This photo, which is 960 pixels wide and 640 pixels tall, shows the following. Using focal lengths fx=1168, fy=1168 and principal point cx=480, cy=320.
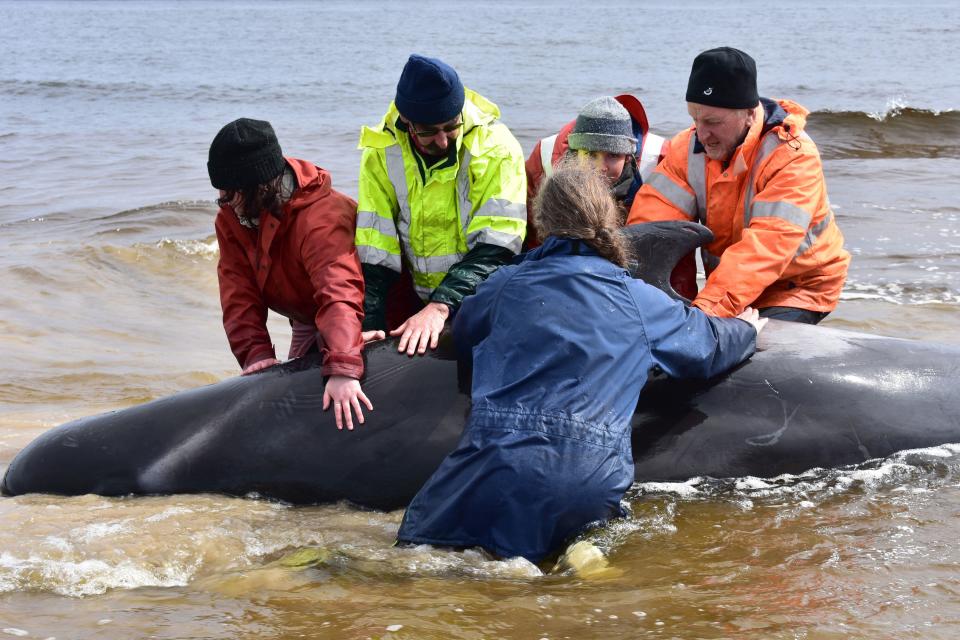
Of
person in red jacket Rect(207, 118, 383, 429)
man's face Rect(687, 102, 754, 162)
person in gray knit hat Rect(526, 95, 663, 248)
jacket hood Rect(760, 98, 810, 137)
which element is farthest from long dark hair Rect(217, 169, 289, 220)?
jacket hood Rect(760, 98, 810, 137)

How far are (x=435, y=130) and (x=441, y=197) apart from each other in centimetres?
43

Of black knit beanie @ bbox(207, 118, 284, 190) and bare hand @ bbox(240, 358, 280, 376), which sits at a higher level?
black knit beanie @ bbox(207, 118, 284, 190)

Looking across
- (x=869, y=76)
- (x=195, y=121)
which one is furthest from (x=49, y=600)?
(x=869, y=76)

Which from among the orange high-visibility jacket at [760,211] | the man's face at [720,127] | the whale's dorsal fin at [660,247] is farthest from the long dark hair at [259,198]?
the man's face at [720,127]

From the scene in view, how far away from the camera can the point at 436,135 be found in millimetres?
6430

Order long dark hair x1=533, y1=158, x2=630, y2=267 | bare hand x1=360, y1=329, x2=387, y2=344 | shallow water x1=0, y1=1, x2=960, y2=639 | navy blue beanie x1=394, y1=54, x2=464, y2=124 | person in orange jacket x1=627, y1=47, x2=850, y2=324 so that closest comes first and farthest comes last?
1. shallow water x1=0, y1=1, x2=960, y2=639
2. long dark hair x1=533, y1=158, x2=630, y2=267
3. navy blue beanie x1=394, y1=54, x2=464, y2=124
4. person in orange jacket x1=627, y1=47, x2=850, y2=324
5. bare hand x1=360, y1=329, x2=387, y2=344

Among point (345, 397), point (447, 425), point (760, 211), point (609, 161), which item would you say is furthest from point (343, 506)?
point (760, 211)

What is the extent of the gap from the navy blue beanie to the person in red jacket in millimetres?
771

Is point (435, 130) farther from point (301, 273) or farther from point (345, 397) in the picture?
point (345, 397)

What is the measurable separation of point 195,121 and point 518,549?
27.2m

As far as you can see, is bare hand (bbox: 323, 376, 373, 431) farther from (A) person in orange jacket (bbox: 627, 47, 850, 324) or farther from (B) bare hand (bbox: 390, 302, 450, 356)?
(A) person in orange jacket (bbox: 627, 47, 850, 324)

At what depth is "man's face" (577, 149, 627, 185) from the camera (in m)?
7.08

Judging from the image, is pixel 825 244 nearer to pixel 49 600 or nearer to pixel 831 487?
pixel 831 487

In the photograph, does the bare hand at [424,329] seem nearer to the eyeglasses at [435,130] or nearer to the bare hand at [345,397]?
the bare hand at [345,397]
